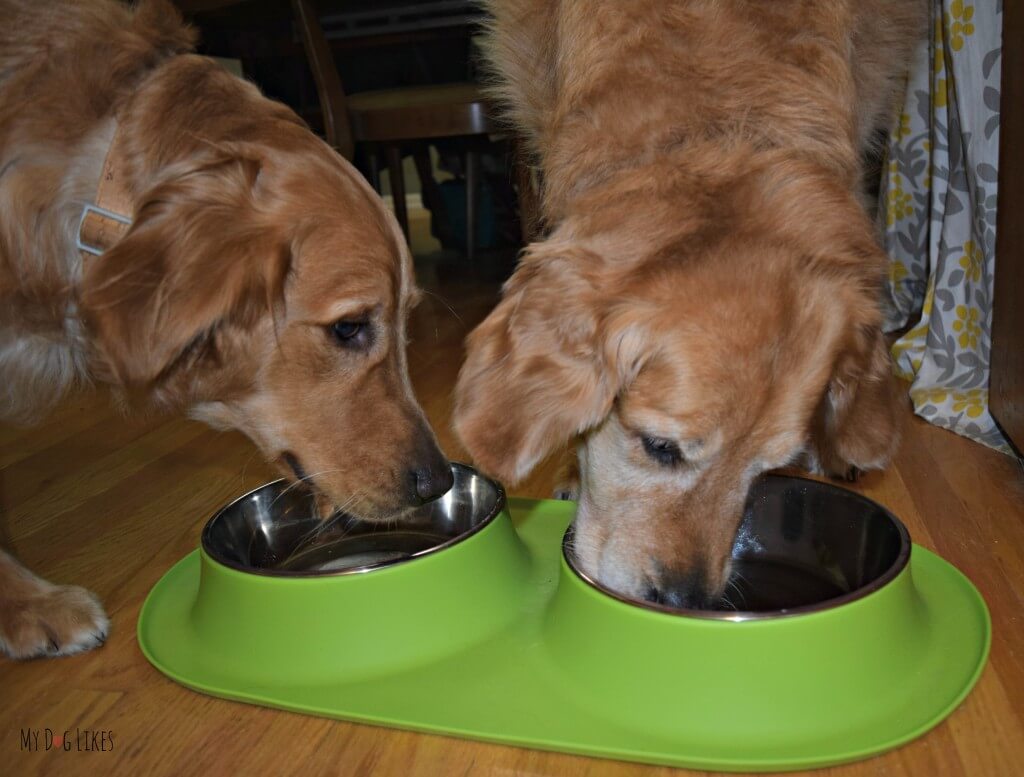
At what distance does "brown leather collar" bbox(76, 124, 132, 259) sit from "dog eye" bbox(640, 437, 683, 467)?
84 centimetres

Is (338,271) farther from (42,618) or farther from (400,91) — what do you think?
(400,91)

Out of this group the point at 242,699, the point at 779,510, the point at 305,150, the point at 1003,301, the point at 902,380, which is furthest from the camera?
the point at 902,380

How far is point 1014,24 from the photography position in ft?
5.63

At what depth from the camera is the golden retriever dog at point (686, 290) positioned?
4.34 feet

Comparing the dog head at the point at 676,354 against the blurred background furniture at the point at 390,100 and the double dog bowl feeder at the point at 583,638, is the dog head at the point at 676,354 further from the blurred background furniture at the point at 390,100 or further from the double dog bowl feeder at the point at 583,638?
the blurred background furniture at the point at 390,100

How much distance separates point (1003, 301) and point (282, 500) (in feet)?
4.82

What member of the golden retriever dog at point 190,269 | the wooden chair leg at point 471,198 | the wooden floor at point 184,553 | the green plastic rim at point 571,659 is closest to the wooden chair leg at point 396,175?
the wooden chair leg at point 471,198

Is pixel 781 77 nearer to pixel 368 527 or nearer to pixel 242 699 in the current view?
pixel 368 527

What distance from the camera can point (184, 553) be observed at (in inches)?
70.7

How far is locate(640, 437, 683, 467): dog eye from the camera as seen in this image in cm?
140

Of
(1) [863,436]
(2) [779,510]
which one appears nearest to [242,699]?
(2) [779,510]

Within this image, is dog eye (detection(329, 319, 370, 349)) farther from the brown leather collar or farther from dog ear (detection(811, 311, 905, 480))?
dog ear (detection(811, 311, 905, 480))

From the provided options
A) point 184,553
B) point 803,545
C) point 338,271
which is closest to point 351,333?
point 338,271

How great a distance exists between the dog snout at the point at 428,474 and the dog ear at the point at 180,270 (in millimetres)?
359
